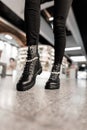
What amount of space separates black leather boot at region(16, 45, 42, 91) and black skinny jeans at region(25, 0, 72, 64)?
2.1 inches

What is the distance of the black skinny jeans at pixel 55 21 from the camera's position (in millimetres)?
867

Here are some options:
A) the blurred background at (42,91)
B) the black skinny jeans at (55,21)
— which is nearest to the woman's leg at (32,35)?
the black skinny jeans at (55,21)

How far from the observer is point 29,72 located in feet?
2.77

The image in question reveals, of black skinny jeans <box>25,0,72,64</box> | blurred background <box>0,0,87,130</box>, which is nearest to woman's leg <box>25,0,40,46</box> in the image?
black skinny jeans <box>25,0,72,64</box>

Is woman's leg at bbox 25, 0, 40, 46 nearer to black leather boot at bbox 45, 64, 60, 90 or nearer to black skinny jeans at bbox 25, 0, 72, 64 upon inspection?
black skinny jeans at bbox 25, 0, 72, 64

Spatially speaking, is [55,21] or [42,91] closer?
[42,91]

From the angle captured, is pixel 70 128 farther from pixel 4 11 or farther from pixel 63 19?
pixel 4 11

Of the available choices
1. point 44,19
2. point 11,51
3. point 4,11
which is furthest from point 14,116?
point 11,51

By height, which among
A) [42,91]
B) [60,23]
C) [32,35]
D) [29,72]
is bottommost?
[42,91]

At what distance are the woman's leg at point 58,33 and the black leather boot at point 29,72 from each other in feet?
0.66

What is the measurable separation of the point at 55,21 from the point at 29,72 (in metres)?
0.41

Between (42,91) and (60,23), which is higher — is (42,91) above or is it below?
below

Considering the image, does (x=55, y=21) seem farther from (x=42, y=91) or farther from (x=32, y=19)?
(x=42, y=91)

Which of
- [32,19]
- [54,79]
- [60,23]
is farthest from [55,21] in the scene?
[54,79]
